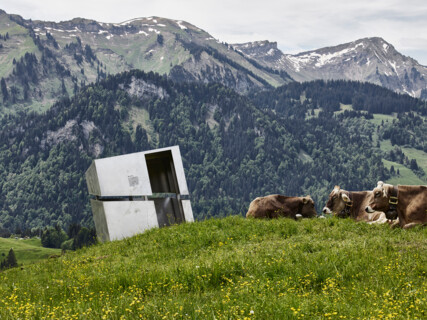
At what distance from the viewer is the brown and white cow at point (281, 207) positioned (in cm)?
1991

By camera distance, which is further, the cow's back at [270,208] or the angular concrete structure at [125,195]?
the angular concrete structure at [125,195]

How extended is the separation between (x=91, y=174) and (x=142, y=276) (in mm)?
19040

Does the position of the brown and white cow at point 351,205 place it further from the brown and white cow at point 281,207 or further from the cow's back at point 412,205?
the cow's back at point 412,205

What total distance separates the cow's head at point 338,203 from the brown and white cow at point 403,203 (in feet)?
8.81

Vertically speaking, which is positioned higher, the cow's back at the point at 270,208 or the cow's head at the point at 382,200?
the cow's head at the point at 382,200

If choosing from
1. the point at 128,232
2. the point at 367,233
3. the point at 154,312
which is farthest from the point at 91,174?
the point at 154,312

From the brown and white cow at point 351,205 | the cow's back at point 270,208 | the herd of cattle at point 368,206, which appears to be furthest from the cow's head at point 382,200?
the cow's back at point 270,208

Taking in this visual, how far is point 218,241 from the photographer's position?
14.1 m

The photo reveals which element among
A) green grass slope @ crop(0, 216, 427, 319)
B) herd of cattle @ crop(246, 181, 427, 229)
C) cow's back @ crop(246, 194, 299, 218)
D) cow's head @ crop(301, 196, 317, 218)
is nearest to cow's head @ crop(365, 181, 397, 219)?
herd of cattle @ crop(246, 181, 427, 229)

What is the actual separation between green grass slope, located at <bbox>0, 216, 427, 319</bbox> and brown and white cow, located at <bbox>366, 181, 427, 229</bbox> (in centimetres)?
60

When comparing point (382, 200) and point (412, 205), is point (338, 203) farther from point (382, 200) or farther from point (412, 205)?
point (412, 205)

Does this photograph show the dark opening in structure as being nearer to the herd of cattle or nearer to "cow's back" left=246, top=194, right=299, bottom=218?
"cow's back" left=246, top=194, right=299, bottom=218

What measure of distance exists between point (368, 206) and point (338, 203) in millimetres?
3587

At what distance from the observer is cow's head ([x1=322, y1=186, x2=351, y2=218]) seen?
18016 millimetres
